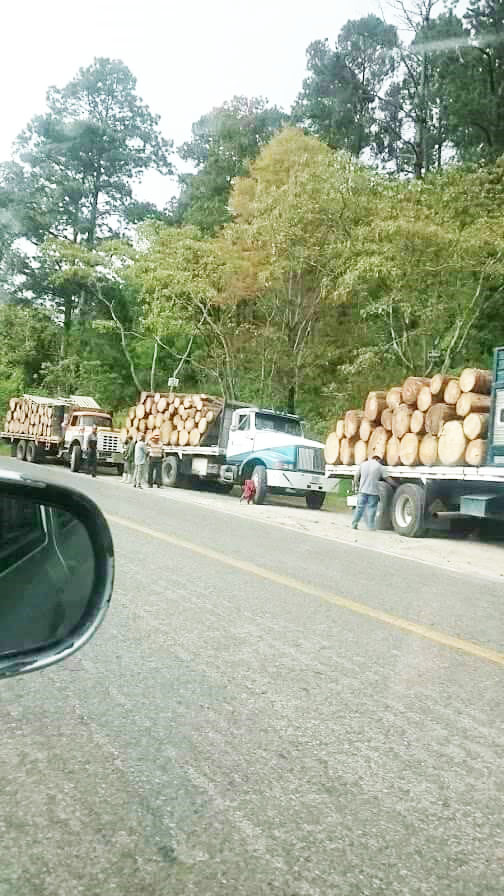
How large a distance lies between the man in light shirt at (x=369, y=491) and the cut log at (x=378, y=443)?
628 mm

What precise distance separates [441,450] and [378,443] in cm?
232

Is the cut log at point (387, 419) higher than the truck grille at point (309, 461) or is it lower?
higher

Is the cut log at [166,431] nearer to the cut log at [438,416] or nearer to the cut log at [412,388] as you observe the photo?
the cut log at [412,388]

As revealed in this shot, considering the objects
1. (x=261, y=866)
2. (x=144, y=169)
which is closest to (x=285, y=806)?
(x=261, y=866)

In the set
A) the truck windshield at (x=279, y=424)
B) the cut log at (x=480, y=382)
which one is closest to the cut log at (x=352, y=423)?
the cut log at (x=480, y=382)

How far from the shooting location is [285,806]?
3357 millimetres

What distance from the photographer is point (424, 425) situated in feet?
58.0

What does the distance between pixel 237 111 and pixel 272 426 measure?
35.7 metres

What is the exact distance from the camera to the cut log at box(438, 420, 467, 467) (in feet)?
53.6

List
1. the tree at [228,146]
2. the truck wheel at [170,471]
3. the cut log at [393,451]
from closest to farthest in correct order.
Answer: the cut log at [393,451], the truck wheel at [170,471], the tree at [228,146]

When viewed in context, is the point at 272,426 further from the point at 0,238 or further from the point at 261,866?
the point at 0,238

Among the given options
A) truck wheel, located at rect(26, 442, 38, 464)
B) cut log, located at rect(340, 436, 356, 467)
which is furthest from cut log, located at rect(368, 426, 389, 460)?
truck wheel, located at rect(26, 442, 38, 464)

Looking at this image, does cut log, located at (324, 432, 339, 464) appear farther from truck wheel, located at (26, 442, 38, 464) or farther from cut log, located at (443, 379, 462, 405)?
truck wheel, located at (26, 442, 38, 464)

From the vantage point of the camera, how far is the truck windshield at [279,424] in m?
25.1
